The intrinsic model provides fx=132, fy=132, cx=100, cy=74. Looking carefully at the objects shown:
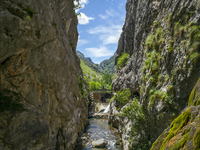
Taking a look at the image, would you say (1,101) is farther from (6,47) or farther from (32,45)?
(32,45)

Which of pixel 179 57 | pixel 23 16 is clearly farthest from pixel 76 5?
pixel 179 57

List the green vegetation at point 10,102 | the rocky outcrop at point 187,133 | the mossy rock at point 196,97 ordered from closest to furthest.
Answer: the rocky outcrop at point 187,133 → the mossy rock at point 196,97 → the green vegetation at point 10,102

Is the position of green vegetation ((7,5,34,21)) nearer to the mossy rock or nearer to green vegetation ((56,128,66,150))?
green vegetation ((56,128,66,150))

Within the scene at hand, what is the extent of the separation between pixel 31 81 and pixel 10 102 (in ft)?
7.36

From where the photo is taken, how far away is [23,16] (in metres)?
10.1

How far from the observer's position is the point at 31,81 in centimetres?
1112

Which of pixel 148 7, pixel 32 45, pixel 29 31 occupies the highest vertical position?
pixel 148 7

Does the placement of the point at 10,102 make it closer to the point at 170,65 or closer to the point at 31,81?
the point at 31,81

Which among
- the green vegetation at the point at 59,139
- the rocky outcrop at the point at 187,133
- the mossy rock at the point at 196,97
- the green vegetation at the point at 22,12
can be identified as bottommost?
the green vegetation at the point at 59,139

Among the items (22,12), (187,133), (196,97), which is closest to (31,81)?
(22,12)

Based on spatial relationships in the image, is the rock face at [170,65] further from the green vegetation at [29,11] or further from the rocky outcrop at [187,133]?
the green vegetation at [29,11]

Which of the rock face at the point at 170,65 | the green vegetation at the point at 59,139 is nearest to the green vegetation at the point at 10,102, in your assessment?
the green vegetation at the point at 59,139

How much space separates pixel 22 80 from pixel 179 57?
12.3m

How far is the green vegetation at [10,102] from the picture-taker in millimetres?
9273
